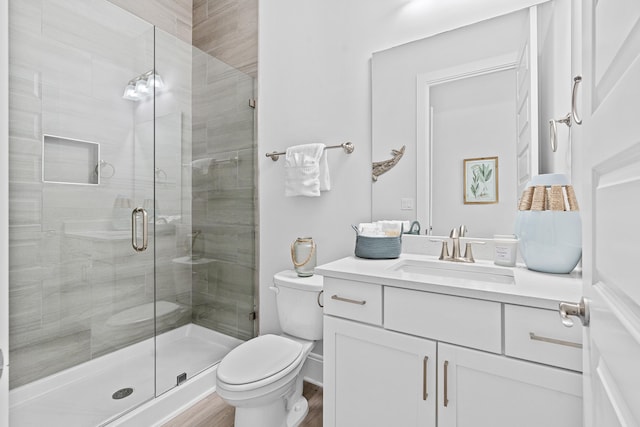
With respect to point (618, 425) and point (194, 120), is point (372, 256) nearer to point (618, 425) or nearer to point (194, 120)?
point (618, 425)

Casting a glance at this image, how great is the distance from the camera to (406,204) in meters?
1.59

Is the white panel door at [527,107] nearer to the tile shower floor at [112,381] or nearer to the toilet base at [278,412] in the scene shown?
the toilet base at [278,412]

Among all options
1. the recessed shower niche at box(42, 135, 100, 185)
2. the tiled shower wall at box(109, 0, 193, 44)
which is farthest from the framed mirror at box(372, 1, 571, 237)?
the tiled shower wall at box(109, 0, 193, 44)

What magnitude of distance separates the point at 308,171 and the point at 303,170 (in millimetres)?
34

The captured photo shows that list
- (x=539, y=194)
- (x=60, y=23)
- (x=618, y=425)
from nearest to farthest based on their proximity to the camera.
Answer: (x=618, y=425) < (x=539, y=194) < (x=60, y=23)

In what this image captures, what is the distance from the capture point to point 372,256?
1456 mm

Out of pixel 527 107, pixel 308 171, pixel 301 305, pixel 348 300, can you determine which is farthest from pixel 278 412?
pixel 527 107

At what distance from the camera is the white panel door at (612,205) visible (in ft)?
1.21

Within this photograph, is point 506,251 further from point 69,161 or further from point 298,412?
point 69,161

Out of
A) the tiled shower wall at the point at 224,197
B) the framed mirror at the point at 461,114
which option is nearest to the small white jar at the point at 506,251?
the framed mirror at the point at 461,114

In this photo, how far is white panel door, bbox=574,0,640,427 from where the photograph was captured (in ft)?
1.21

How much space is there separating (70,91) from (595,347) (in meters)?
2.26

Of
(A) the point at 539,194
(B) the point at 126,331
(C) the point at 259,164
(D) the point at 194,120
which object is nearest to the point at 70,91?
(D) the point at 194,120

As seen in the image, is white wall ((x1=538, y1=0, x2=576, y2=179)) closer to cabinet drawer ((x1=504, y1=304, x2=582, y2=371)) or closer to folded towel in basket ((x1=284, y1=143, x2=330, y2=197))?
cabinet drawer ((x1=504, y1=304, x2=582, y2=371))
